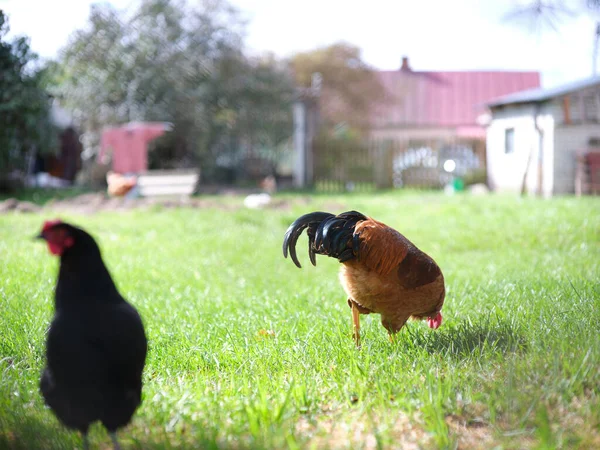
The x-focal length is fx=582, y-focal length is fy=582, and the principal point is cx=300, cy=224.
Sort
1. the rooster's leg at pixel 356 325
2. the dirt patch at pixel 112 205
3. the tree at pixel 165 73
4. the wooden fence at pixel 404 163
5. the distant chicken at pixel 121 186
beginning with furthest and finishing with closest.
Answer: the wooden fence at pixel 404 163
the tree at pixel 165 73
the distant chicken at pixel 121 186
the dirt patch at pixel 112 205
the rooster's leg at pixel 356 325

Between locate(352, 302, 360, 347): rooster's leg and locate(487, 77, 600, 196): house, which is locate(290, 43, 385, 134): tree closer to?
locate(487, 77, 600, 196): house

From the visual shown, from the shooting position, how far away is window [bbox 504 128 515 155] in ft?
66.2

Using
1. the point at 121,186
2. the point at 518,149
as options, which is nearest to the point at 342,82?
the point at 518,149

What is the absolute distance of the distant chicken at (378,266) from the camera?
3.71m

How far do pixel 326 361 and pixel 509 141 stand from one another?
18.9m

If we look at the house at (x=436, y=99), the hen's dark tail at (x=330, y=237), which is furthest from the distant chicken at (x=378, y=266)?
the house at (x=436, y=99)

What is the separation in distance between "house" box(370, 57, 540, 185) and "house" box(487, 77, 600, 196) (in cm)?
1317

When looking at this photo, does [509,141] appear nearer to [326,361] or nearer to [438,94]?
[438,94]

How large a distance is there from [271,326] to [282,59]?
850 inches

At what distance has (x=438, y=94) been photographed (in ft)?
115

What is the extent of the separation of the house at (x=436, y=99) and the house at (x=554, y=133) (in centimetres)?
1317

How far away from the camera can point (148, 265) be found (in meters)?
6.97

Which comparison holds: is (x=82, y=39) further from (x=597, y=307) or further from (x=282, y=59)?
(x=597, y=307)

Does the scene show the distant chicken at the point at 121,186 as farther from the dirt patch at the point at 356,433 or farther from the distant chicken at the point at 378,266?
the dirt patch at the point at 356,433
